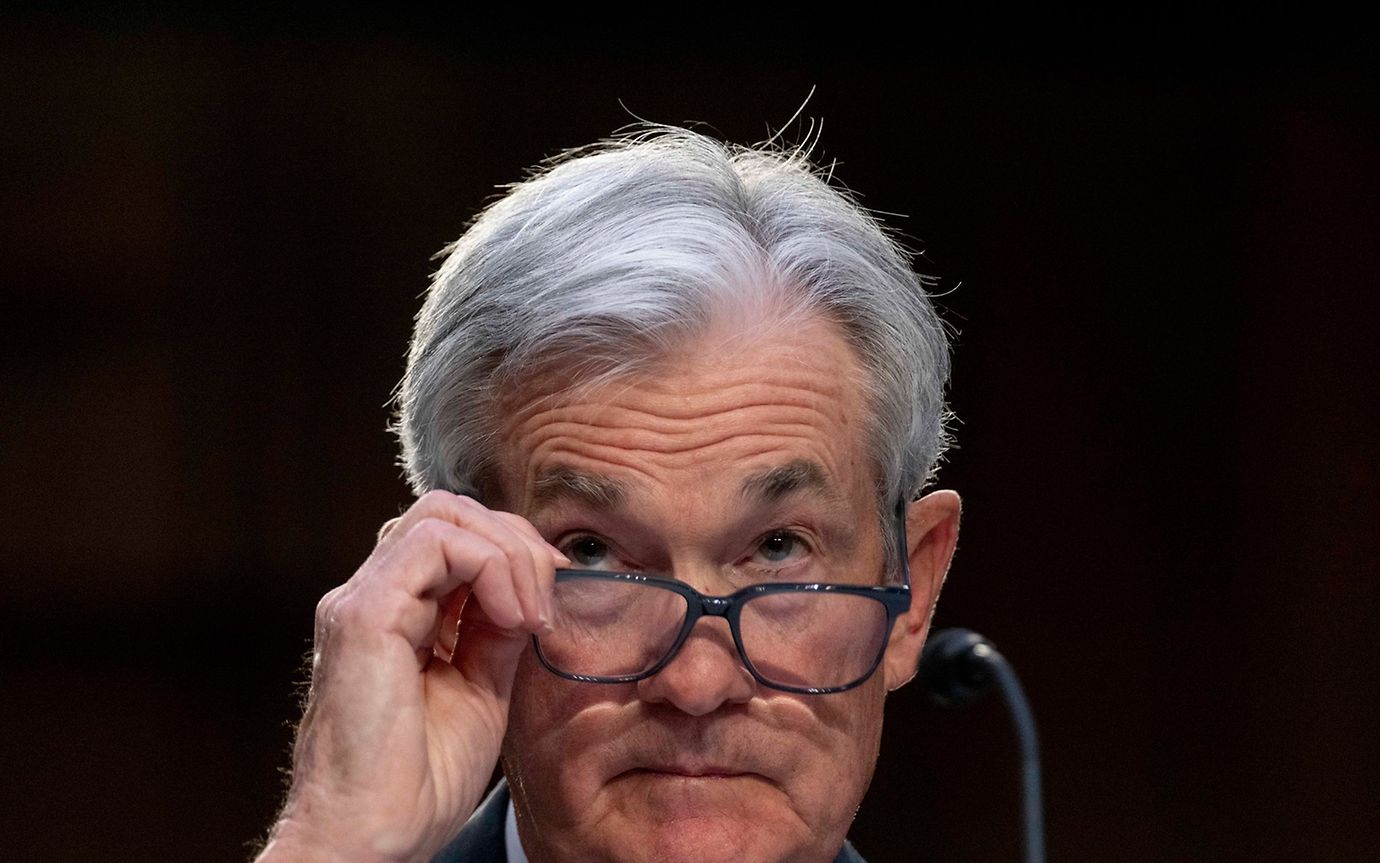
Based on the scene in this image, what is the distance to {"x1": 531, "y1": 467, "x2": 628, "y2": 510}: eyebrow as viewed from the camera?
1800mm

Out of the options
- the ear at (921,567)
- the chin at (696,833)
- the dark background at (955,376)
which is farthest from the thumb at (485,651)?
the dark background at (955,376)

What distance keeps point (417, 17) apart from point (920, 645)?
8.67 ft

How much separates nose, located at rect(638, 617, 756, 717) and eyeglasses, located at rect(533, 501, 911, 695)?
0.5 inches

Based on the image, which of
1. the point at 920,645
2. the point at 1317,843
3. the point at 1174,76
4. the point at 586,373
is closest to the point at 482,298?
the point at 586,373

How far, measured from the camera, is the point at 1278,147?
4367 mm

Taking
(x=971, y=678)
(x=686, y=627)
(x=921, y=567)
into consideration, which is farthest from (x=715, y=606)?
(x=971, y=678)

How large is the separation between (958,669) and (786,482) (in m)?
0.68

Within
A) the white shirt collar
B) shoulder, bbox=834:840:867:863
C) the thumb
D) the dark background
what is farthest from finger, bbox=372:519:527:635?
the dark background

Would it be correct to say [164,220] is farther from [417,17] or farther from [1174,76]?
[1174,76]

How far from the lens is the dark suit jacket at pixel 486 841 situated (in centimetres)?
212

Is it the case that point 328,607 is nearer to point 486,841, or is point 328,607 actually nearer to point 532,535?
point 532,535

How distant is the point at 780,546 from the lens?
72.7 inches

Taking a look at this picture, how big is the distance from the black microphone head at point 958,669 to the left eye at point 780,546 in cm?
58

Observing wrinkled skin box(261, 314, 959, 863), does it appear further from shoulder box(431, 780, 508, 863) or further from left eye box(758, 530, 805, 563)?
shoulder box(431, 780, 508, 863)
